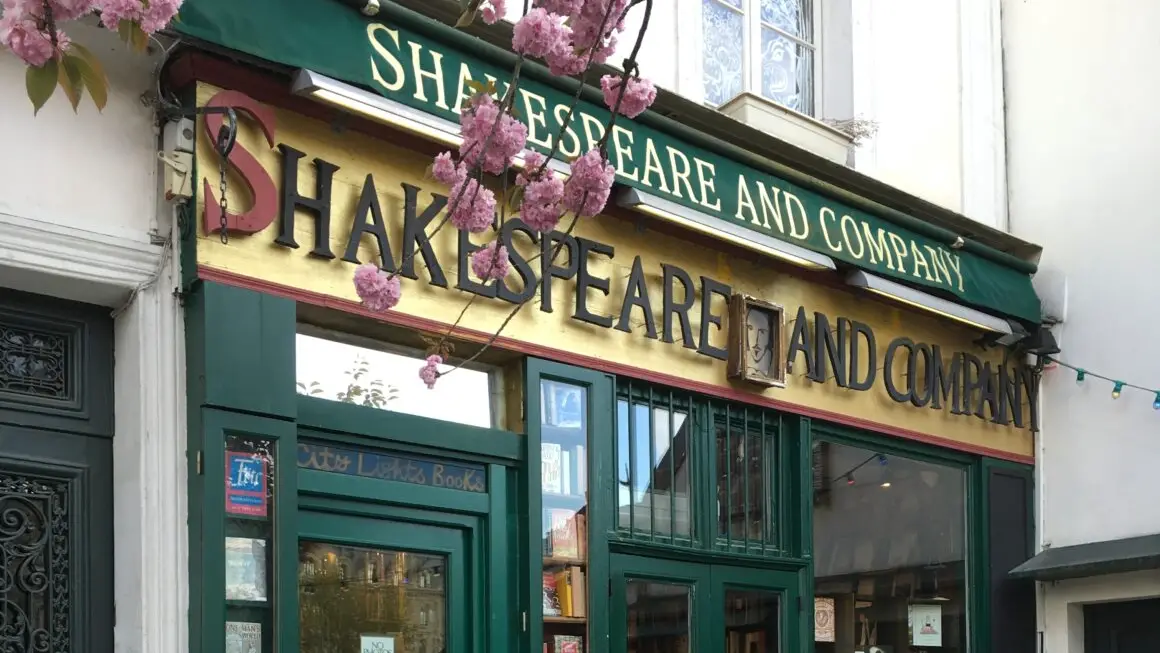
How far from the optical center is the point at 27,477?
565cm

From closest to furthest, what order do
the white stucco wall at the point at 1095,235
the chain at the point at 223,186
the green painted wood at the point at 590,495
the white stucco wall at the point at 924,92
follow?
the chain at the point at 223,186 → the green painted wood at the point at 590,495 → the white stucco wall at the point at 1095,235 → the white stucco wall at the point at 924,92

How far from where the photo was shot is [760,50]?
31.4ft

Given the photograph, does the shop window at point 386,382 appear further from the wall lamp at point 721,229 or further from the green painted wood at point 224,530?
the wall lamp at point 721,229

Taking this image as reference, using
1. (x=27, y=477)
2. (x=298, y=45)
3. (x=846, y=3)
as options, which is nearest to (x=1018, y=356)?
(x=846, y=3)

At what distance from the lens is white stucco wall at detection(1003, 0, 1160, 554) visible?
9703 mm

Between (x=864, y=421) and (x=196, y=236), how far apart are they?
4.62m

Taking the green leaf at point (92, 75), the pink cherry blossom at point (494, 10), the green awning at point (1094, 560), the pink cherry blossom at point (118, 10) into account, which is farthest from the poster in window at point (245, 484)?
the green awning at point (1094, 560)

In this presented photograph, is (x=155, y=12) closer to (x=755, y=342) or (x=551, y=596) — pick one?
(x=551, y=596)

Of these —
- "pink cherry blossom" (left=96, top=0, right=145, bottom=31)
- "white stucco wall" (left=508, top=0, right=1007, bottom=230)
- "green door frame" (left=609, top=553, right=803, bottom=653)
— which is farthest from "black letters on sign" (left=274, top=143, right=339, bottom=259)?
"white stucco wall" (left=508, top=0, right=1007, bottom=230)

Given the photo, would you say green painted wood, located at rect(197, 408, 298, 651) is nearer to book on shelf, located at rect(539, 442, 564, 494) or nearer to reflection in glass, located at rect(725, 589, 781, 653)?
book on shelf, located at rect(539, 442, 564, 494)

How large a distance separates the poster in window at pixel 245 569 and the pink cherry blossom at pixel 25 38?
2.62 m

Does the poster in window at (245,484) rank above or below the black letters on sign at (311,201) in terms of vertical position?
below

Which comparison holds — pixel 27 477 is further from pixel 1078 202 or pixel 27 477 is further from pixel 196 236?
pixel 1078 202

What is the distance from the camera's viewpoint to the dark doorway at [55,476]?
5.56 metres
